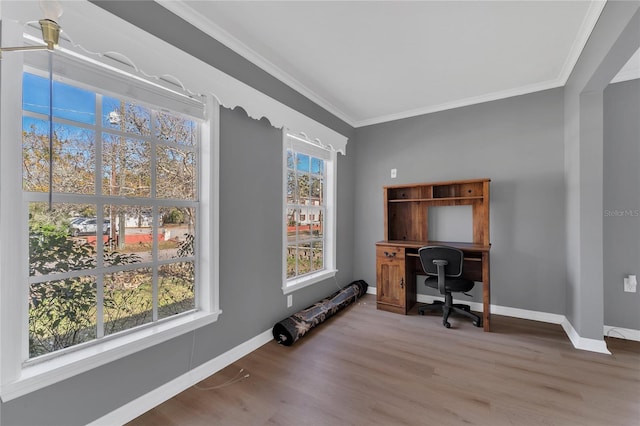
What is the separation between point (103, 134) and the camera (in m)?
1.63

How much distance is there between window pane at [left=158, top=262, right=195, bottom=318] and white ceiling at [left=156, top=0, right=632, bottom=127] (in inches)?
70.4

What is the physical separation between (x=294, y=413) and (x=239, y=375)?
0.59 meters

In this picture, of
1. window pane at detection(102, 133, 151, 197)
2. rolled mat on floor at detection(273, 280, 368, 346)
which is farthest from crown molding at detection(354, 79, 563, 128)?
window pane at detection(102, 133, 151, 197)

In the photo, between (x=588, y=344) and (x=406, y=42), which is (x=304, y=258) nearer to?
(x=406, y=42)

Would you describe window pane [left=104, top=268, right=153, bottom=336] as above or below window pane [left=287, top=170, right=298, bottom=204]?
below

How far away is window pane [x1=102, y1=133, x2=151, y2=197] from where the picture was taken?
1.64 metres

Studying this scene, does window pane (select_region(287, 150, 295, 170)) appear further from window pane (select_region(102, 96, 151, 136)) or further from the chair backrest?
the chair backrest

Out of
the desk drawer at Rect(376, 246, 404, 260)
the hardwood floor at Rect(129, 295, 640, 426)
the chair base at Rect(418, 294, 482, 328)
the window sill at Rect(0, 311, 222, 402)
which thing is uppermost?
the desk drawer at Rect(376, 246, 404, 260)

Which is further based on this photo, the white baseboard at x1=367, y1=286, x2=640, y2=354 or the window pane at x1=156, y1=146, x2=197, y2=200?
the white baseboard at x1=367, y1=286, x2=640, y2=354

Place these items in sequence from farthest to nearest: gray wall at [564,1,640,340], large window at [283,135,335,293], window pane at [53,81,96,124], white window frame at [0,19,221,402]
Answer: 1. large window at [283,135,335,293]
2. gray wall at [564,1,640,340]
3. window pane at [53,81,96,124]
4. white window frame at [0,19,221,402]

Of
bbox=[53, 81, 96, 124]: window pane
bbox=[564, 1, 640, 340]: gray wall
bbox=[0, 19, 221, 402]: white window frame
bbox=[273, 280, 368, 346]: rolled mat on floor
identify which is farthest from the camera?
bbox=[273, 280, 368, 346]: rolled mat on floor

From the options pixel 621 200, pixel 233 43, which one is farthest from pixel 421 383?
pixel 233 43

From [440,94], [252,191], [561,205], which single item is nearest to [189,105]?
[252,191]

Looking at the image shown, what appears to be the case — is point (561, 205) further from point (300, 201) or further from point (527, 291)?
point (300, 201)
